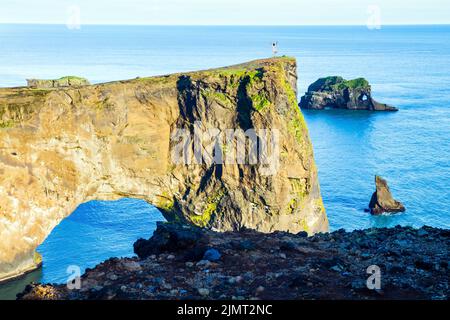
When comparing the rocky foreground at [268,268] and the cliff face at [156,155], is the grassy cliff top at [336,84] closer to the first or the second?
the cliff face at [156,155]

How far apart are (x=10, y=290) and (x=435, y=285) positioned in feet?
128

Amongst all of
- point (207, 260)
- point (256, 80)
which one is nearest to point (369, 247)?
point (207, 260)

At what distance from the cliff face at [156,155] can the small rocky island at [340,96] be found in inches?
3146

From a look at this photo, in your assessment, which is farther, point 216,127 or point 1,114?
point 216,127

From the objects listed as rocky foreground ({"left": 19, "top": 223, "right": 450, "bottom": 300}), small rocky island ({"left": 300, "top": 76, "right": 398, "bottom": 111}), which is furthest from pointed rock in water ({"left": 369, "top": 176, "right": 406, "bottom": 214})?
small rocky island ({"left": 300, "top": 76, "right": 398, "bottom": 111})

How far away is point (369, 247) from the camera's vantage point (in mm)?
21984

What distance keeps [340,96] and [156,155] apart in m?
93.7

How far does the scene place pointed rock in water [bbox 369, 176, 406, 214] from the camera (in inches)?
2549

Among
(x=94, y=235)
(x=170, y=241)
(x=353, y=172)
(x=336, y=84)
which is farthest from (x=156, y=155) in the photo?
(x=336, y=84)

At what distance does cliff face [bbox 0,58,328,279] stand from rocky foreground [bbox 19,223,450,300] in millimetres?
27080

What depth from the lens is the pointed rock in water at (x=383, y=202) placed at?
64.8m

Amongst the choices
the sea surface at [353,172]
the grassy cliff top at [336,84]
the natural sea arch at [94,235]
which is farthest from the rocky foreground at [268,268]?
the grassy cliff top at [336,84]
